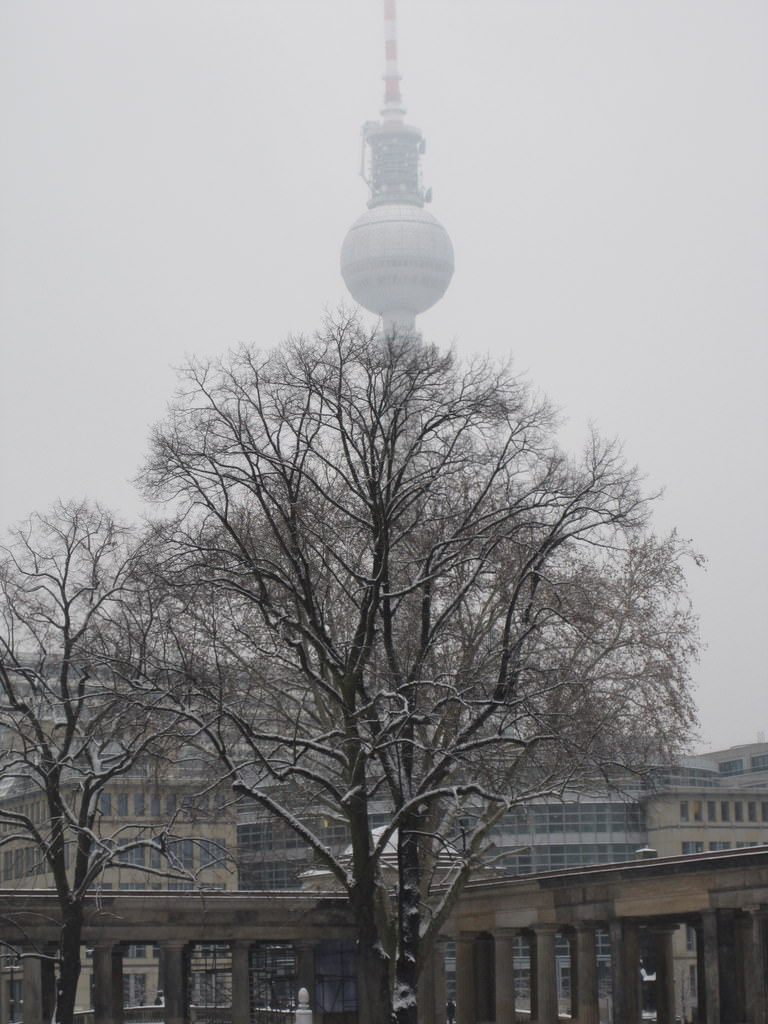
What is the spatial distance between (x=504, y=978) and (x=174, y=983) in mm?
9994

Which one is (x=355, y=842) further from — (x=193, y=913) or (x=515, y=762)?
(x=193, y=913)

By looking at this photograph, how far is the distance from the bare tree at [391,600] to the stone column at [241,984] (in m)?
9.86

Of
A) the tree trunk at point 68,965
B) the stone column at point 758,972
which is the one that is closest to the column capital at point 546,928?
the stone column at point 758,972

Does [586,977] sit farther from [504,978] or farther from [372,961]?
[372,961]

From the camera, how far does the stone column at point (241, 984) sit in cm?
4991

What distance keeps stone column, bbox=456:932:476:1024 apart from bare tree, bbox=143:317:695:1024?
496 inches

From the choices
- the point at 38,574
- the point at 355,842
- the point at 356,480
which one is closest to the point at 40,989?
the point at 38,574

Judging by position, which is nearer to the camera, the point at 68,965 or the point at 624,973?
the point at 68,965

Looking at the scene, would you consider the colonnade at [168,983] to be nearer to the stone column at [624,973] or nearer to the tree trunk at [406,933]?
the stone column at [624,973]

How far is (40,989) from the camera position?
1890 inches

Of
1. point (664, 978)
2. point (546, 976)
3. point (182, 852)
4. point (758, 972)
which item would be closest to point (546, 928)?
point (546, 976)

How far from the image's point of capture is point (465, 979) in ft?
177

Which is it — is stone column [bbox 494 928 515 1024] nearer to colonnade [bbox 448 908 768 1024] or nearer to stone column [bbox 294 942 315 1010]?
colonnade [bbox 448 908 768 1024]

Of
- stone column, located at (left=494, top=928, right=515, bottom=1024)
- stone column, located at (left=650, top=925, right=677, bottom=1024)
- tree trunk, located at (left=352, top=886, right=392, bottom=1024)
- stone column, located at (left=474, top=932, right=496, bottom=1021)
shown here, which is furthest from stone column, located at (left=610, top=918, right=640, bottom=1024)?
tree trunk, located at (left=352, top=886, right=392, bottom=1024)
